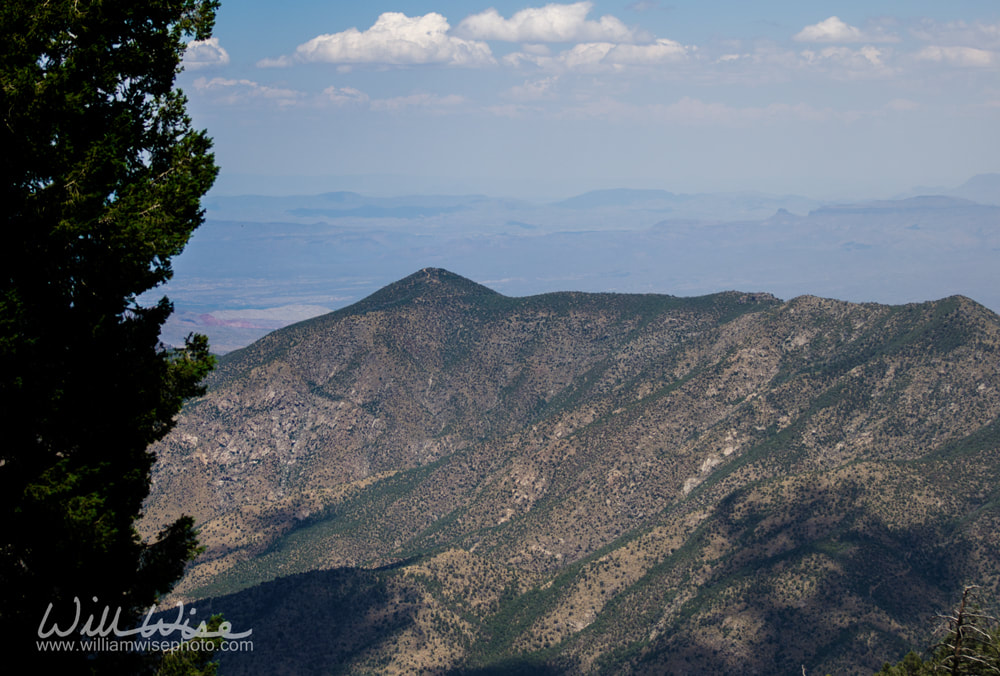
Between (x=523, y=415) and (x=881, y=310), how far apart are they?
74.3 meters

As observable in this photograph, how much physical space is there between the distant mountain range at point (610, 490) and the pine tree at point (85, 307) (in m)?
76.6

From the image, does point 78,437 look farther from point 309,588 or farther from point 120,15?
point 309,588

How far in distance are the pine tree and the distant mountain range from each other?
7663 centimetres

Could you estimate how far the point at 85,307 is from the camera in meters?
17.3

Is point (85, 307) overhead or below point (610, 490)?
overhead

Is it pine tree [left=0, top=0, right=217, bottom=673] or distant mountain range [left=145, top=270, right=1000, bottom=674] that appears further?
distant mountain range [left=145, top=270, right=1000, bottom=674]

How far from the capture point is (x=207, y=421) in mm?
Answer: 178875

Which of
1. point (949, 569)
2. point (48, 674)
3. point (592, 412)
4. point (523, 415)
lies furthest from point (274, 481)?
point (48, 674)

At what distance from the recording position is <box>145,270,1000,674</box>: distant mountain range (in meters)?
91.9

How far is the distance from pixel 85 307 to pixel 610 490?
394 ft

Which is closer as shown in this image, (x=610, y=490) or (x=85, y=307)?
(x=85, y=307)

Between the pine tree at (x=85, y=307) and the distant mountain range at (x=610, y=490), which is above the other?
the pine tree at (x=85, y=307)

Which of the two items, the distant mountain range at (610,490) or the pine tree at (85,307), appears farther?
the distant mountain range at (610,490)

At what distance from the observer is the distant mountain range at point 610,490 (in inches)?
3617
